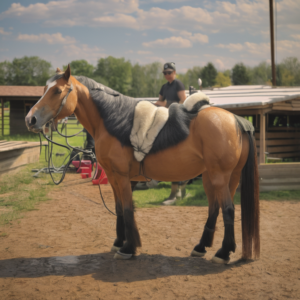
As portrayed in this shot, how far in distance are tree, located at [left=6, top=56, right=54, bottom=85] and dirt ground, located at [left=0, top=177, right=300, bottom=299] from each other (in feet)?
249

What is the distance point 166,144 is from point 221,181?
719 millimetres

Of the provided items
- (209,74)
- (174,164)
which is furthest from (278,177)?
(209,74)

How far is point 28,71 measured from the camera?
77.2 m

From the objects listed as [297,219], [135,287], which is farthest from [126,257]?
[297,219]

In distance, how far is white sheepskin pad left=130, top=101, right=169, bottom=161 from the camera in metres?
3.47

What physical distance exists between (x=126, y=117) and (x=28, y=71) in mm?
81738

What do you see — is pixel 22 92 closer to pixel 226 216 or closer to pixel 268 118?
pixel 268 118

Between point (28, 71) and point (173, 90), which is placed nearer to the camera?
point (173, 90)

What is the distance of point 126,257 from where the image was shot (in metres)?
3.62

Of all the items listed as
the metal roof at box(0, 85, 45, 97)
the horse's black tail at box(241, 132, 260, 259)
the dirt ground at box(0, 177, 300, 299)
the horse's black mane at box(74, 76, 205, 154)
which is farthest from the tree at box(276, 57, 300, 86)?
the horse's black mane at box(74, 76, 205, 154)

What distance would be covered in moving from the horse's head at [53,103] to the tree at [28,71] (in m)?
76.7

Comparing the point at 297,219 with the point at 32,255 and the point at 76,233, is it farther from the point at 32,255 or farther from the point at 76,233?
the point at 32,255

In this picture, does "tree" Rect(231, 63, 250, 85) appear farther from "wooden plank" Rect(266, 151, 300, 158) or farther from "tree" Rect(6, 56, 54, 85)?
"wooden plank" Rect(266, 151, 300, 158)

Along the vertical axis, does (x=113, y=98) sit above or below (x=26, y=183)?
above
